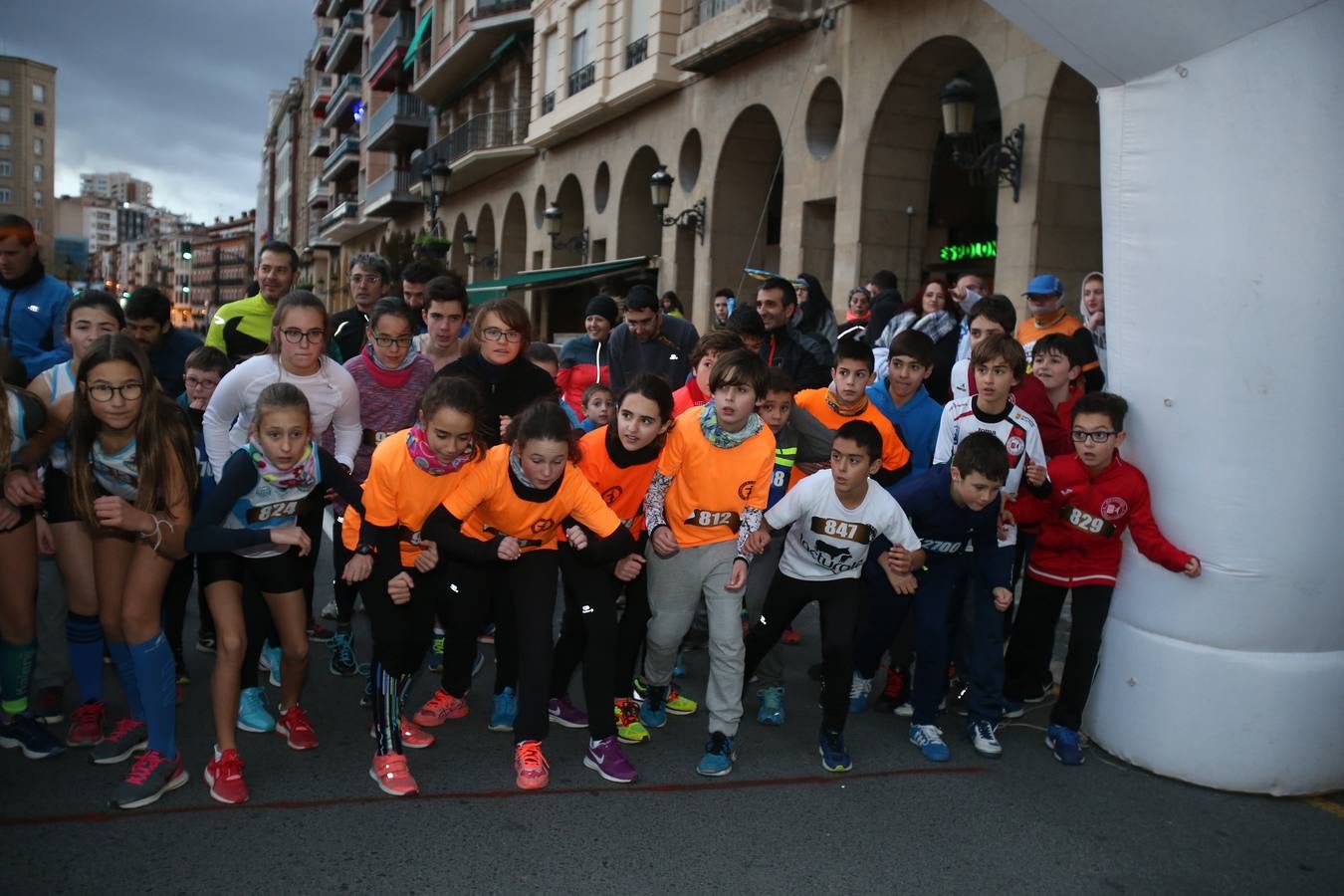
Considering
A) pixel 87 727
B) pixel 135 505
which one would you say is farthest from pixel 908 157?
pixel 87 727

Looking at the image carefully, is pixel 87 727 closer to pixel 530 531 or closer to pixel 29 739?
pixel 29 739

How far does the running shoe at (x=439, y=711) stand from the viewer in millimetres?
4602

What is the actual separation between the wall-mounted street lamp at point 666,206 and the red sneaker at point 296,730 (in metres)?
15.0

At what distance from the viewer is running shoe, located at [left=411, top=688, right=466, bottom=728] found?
4.60 m

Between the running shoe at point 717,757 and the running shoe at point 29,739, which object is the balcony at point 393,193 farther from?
the running shoe at point 717,757

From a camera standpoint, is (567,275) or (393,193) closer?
(567,275)

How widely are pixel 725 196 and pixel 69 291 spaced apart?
580 inches

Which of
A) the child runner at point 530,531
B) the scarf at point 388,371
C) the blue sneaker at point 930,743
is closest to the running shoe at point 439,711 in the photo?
the child runner at point 530,531

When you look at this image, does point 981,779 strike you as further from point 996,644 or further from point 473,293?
point 473,293

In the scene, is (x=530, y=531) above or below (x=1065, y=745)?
above

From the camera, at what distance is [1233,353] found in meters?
4.08

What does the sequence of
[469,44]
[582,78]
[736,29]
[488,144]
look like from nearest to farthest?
[736,29]
[582,78]
[488,144]
[469,44]

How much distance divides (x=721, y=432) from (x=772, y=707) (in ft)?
4.65

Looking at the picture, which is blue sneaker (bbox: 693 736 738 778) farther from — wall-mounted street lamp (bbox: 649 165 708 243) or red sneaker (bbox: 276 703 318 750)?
wall-mounted street lamp (bbox: 649 165 708 243)
